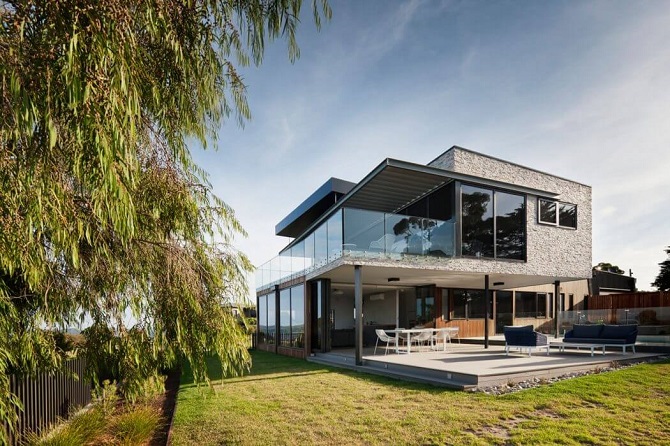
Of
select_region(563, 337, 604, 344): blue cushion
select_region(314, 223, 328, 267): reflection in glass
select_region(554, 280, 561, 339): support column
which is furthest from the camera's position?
select_region(554, 280, 561, 339): support column

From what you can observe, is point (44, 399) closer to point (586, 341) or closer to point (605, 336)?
point (586, 341)

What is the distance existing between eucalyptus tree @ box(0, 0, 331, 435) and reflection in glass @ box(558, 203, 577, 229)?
1446 cm

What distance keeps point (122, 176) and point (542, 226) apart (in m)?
15.1

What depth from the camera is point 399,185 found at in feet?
44.5

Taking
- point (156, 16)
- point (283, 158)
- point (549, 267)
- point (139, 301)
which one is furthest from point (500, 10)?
point (549, 267)

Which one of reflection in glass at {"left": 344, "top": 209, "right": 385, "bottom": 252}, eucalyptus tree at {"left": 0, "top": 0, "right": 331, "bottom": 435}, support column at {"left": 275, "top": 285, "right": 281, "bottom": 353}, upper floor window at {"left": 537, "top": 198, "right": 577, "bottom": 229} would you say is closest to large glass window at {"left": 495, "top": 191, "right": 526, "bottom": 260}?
upper floor window at {"left": 537, "top": 198, "right": 577, "bottom": 229}

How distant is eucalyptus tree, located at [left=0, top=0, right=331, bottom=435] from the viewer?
2.22 meters

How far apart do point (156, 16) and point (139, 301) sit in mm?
2431

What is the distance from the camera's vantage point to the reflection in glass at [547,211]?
49.3ft

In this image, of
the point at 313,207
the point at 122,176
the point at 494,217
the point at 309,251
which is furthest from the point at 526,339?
the point at 313,207

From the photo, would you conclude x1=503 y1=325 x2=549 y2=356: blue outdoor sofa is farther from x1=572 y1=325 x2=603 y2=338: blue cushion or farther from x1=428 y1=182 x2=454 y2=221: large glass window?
x1=428 y1=182 x2=454 y2=221: large glass window

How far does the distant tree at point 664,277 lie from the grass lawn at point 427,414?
29.4 metres

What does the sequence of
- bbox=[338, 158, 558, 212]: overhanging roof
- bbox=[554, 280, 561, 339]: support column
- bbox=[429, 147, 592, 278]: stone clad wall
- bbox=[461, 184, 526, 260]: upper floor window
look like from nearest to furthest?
bbox=[338, 158, 558, 212]: overhanging roof → bbox=[461, 184, 526, 260]: upper floor window → bbox=[429, 147, 592, 278]: stone clad wall → bbox=[554, 280, 561, 339]: support column

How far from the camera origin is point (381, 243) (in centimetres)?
1158
